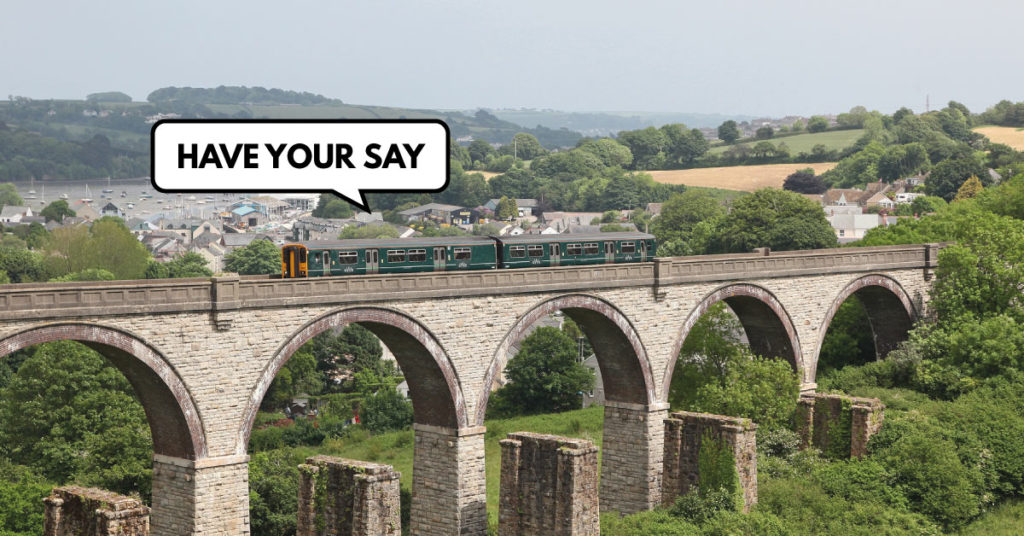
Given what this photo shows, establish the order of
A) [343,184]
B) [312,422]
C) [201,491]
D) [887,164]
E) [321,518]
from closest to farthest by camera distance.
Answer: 1. [321,518]
2. [343,184]
3. [201,491]
4. [312,422]
5. [887,164]

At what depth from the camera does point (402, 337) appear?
142 ft

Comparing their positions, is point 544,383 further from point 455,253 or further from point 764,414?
point 455,253

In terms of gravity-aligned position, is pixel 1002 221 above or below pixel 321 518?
above

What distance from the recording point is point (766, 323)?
186 feet

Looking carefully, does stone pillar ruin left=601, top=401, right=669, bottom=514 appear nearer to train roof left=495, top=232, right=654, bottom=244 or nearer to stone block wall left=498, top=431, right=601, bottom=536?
train roof left=495, top=232, right=654, bottom=244

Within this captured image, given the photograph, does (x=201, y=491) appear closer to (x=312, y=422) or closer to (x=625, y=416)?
(x=625, y=416)

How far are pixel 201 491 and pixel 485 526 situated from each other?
1068 cm

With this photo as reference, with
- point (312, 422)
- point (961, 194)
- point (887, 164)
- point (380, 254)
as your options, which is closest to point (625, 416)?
point (380, 254)

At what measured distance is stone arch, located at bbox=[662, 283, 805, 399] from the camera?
179 feet

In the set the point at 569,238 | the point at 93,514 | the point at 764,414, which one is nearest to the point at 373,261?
the point at 569,238

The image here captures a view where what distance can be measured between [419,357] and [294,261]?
551cm

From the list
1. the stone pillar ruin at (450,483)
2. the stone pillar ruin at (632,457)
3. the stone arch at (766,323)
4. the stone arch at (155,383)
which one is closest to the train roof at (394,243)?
the stone pillar ruin at (450,483)

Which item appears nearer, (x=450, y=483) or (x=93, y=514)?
(x=93, y=514)

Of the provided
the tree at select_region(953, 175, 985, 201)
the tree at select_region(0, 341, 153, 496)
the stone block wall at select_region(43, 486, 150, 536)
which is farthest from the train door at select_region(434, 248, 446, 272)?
the tree at select_region(953, 175, 985, 201)
